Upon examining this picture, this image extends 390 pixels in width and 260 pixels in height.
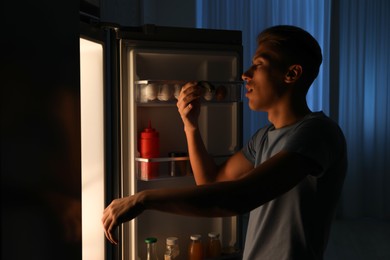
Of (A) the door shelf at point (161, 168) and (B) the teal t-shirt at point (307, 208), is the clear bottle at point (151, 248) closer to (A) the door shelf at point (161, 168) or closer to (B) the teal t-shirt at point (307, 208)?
(A) the door shelf at point (161, 168)

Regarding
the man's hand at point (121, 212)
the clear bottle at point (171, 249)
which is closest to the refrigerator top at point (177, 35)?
the clear bottle at point (171, 249)

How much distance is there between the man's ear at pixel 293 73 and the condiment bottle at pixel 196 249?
992mm

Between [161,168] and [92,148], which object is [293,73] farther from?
[161,168]

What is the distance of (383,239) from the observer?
3.61 metres

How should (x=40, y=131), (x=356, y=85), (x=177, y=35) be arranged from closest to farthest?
(x=40, y=131)
(x=177, y=35)
(x=356, y=85)

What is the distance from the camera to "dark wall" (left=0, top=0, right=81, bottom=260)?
688mm

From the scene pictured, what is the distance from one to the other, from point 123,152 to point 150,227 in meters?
0.39

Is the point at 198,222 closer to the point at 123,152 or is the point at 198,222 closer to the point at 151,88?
the point at 123,152

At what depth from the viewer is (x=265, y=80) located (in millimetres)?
1266

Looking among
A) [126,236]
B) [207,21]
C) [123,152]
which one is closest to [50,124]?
[123,152]

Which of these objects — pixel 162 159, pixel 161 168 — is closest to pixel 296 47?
pixel 162 159

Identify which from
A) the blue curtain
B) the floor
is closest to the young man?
the floor

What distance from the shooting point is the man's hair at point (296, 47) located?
4.07 feet

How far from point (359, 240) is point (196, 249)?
6.49 ft
